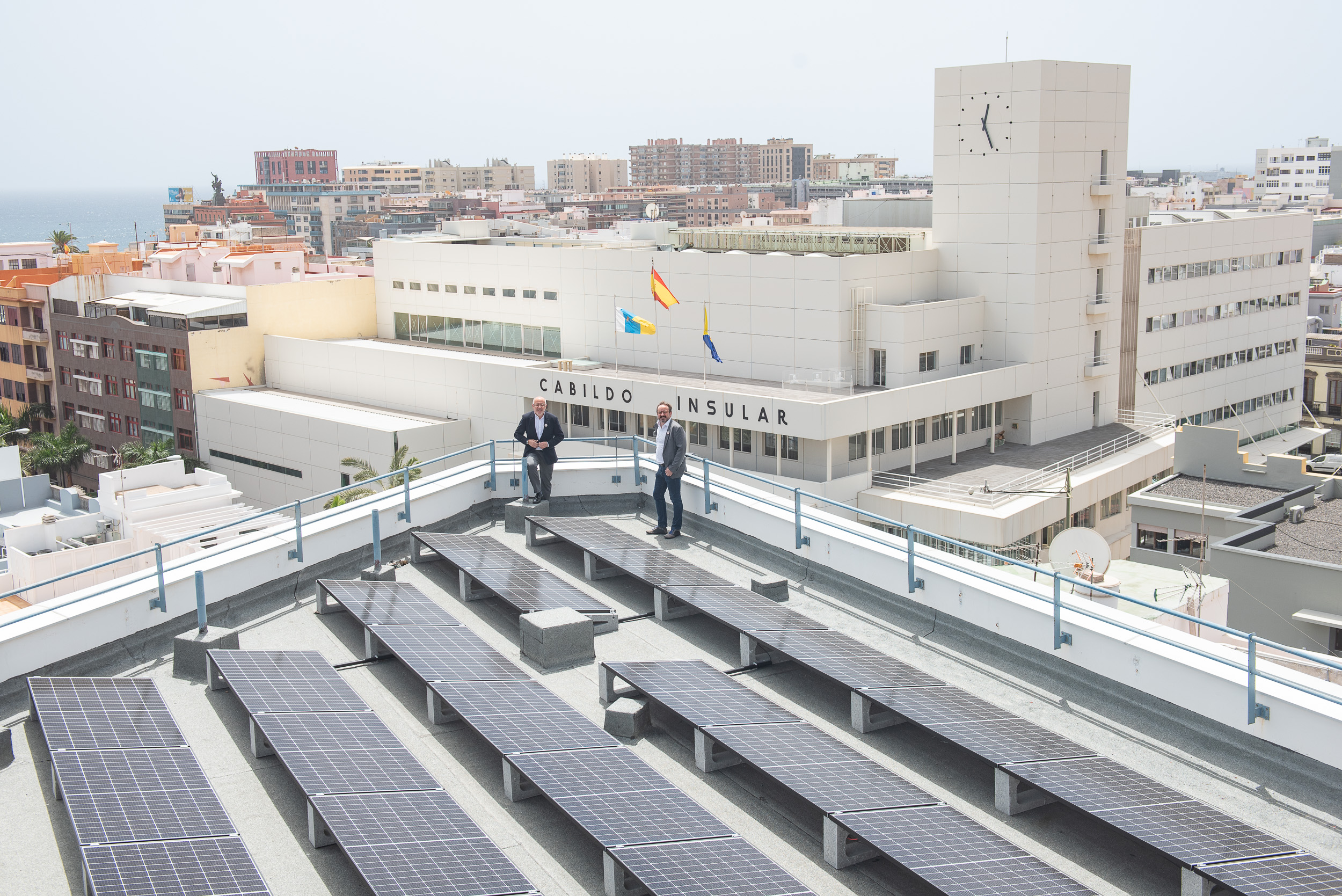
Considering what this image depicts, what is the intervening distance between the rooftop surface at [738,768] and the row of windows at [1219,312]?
4572 cm

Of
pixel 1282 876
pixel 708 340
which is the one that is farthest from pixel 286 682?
pixel 708 340

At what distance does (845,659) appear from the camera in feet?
38.4

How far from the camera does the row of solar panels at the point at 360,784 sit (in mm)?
8180

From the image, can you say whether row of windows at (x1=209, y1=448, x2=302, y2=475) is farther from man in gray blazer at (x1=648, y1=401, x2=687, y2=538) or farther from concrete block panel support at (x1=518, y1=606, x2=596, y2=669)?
concrete block panel support at (x1=518, y1=606, x2=596, y2=669)

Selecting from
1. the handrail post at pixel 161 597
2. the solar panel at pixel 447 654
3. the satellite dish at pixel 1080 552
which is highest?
the handrail post at pixel 161 597

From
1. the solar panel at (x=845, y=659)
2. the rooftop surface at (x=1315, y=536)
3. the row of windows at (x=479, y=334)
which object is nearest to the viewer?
the solar panel at (x=845, y=659)

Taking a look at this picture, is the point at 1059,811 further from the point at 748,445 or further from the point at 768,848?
the point at 748,445

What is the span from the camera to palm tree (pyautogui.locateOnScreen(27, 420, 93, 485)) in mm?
71250

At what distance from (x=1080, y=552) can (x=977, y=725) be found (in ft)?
32.0

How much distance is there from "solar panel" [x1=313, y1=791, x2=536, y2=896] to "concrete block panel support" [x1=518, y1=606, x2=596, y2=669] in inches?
130

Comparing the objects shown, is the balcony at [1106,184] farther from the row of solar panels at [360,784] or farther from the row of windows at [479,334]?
the row of solar panels at [360,784]

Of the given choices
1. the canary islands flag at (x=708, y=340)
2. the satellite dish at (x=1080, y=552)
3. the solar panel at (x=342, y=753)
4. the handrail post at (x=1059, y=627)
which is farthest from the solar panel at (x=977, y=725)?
the canary islands flag at (x=708, y=340)

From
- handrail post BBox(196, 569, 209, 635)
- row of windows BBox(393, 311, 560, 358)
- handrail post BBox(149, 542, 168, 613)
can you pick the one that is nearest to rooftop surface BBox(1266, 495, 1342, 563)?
handrail post BBox(196, 569, 209, 635)

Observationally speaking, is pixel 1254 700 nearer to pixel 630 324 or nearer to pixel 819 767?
pixel 819 767
